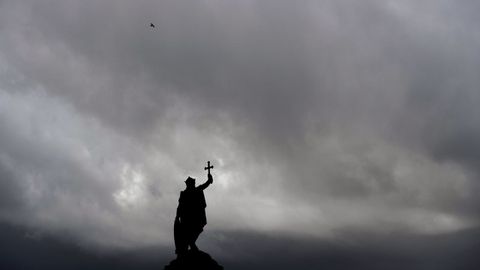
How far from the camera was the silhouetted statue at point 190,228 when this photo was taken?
2117cm

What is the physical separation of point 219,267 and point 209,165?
495 cm

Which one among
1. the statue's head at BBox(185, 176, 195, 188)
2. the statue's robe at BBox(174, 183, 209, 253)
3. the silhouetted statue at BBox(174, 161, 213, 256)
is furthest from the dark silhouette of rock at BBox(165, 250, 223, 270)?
the statue's head at BBox(185, 176, 195, 188)

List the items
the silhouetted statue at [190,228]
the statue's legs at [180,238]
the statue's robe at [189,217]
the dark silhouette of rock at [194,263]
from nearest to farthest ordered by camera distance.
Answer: the dark silhouette of rock at [194,263]
the silhouetted statue at [190,228]
the statue's legs at [180,238]
the statue's robe at [189,217]

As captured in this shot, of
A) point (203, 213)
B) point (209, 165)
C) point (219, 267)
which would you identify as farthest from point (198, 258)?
point (209, 165)

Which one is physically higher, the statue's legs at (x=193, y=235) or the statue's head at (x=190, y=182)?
the statue's head at (x=190, y=182)

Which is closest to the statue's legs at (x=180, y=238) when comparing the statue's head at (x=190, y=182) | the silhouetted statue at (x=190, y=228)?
the silhouetted statue at (x=190, y=228)

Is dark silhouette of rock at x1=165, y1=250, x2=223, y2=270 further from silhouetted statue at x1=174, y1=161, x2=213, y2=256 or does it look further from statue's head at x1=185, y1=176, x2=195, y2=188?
statue's head at x1=185, y1=176, x2=195, y2=188

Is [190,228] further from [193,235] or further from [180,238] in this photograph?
[180,238]

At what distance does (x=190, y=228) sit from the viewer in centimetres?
2244

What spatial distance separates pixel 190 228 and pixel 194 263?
189cm

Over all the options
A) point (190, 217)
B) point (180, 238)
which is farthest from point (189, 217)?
point (180, 238)

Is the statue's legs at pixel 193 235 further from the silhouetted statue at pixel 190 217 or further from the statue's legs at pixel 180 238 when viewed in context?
the statue's legs at pixel 180 238

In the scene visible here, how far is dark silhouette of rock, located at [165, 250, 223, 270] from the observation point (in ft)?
68.9

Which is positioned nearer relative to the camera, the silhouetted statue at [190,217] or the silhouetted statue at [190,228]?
the silhouetted statue at [190,228]
